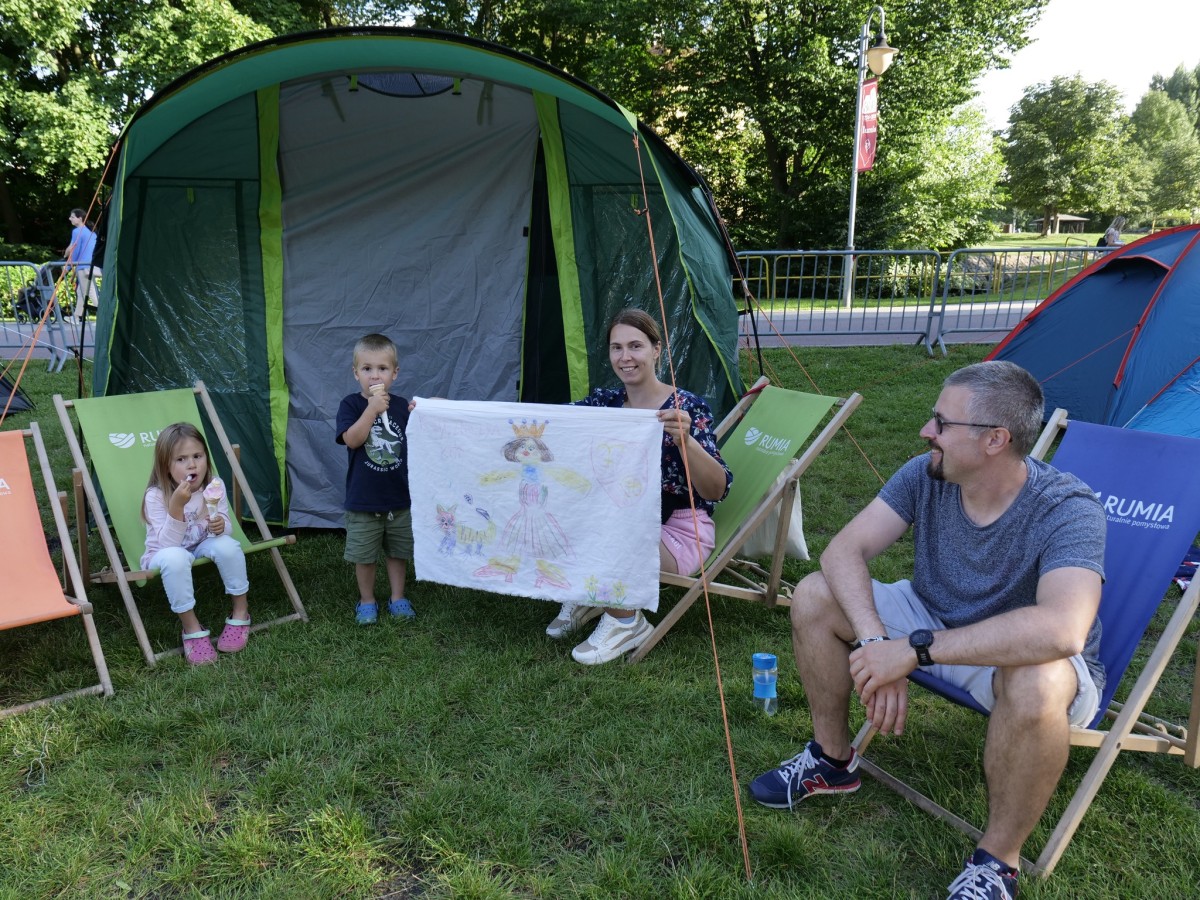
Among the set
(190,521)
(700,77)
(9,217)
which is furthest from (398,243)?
(9,217)

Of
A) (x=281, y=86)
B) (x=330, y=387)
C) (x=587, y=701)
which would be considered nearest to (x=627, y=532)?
(x=587, y=701)

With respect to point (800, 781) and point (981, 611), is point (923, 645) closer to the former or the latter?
point (981, 611)

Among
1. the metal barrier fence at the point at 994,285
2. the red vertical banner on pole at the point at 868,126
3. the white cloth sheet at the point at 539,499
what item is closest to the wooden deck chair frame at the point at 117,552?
the white cloth sheet at the point at 539,499

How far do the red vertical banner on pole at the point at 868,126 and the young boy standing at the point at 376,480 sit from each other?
39.7 feet

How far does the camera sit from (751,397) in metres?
4.03

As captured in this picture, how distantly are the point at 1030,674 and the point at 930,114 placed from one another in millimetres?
19726

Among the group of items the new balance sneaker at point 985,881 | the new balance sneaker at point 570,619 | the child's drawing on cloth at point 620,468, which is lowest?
the new balance sneaker at point 570,619

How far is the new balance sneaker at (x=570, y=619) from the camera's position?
3.38m

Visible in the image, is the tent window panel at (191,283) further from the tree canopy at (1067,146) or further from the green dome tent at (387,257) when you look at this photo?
the tree canopy at (1067,146)

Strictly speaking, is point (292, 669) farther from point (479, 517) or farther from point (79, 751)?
point (479, 517)

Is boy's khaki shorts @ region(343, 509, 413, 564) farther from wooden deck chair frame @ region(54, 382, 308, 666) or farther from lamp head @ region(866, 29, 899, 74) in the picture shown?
lamp head @ region(866, 29, 899, 74)

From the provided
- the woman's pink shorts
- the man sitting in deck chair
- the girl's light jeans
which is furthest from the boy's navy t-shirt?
the man sitting in deck chair

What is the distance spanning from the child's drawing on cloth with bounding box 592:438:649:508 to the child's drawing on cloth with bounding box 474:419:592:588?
106 mm

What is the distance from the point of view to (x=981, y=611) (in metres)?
2.15
